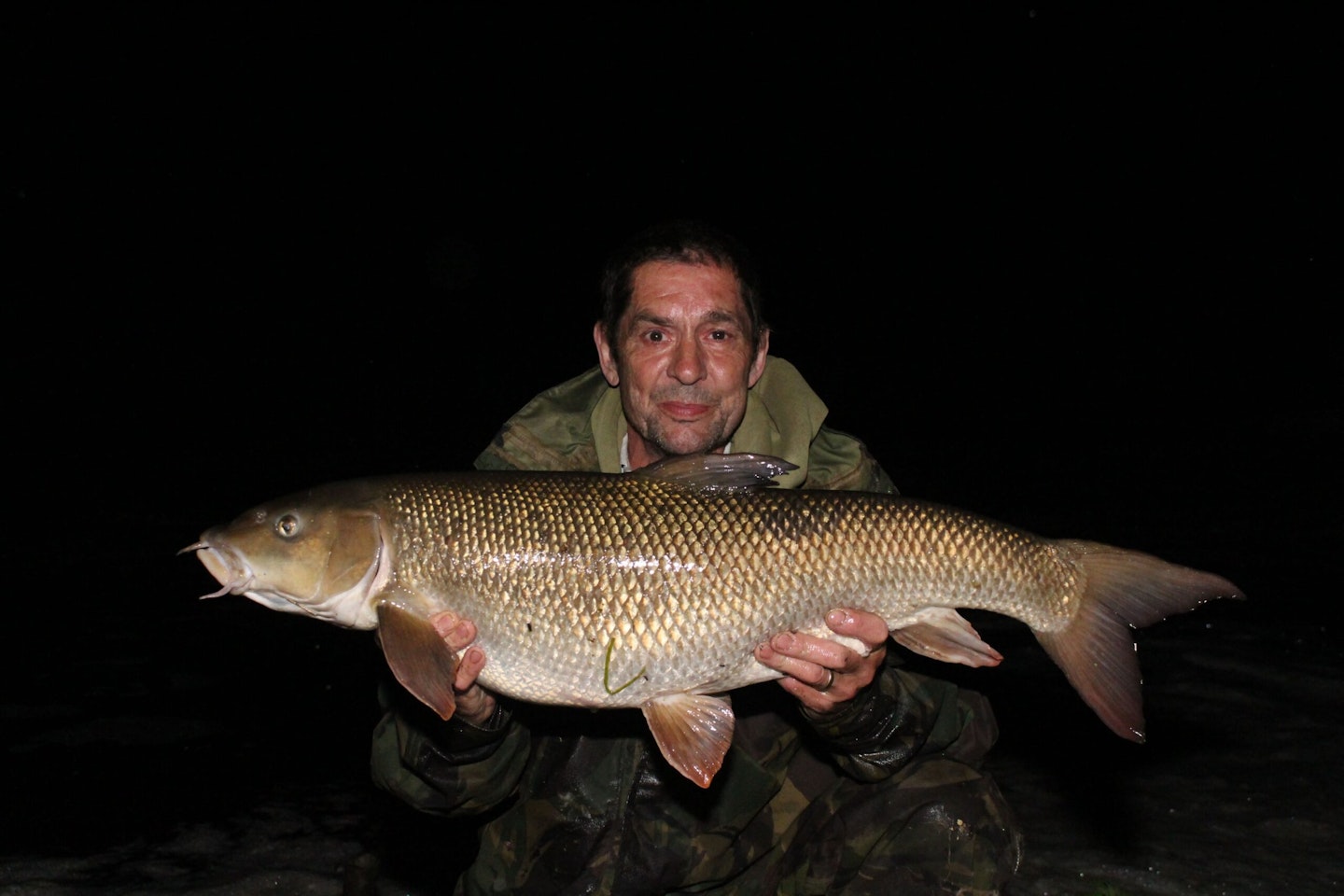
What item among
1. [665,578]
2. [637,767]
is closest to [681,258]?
Result: [665,578]

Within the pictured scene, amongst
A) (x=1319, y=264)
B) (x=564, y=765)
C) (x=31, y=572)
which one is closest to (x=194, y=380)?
(x=31, y=572)

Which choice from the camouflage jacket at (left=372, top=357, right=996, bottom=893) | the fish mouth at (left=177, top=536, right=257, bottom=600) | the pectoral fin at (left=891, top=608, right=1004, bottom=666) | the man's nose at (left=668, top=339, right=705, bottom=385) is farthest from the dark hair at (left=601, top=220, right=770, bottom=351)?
the fish mouth at (left=177, top=536, right=257, bottom=600)

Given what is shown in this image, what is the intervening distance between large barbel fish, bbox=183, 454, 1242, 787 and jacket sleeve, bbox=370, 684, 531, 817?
392 millimetres

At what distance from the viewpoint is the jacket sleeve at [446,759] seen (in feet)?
8.76

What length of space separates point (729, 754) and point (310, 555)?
136 cm

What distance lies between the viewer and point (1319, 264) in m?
39.9

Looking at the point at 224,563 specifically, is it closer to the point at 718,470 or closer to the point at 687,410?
the point at 718,470

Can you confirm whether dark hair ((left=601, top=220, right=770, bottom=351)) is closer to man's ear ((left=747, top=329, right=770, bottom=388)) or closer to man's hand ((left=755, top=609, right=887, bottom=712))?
man's ear ((left=747, top=329, right=770, bottom=388))

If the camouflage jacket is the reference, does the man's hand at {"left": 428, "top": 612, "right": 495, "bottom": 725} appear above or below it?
above

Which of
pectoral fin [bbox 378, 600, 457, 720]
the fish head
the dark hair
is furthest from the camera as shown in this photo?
the dark hair

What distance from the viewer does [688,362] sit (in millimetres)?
3072

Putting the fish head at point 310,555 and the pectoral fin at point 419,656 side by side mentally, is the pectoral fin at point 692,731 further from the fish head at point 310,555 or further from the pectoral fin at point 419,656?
the fish head at point 310,555

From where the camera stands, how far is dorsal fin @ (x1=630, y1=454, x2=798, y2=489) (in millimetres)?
2418

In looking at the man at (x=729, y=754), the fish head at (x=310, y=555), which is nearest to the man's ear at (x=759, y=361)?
the man at (x=729, y=754)
